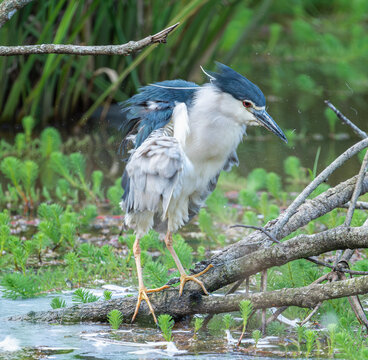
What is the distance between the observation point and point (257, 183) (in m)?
5.96

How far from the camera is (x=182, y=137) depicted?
12.0 feet

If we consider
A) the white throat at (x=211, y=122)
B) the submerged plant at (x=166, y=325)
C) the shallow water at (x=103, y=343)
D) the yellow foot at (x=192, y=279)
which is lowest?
the shallow water at (x=103, y=343)

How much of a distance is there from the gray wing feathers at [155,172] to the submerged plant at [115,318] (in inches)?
Answer: 22.9

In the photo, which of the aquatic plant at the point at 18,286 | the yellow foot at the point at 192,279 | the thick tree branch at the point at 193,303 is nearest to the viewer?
the thick tree branch at the point at 193,303

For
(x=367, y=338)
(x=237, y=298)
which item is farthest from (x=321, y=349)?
(x=237, y=298)

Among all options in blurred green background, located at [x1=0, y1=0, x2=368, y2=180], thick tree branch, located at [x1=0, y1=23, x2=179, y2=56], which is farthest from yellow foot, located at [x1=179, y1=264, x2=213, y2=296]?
blurred green background, located at [x1=0, y1=0, x2=368, y2=180]

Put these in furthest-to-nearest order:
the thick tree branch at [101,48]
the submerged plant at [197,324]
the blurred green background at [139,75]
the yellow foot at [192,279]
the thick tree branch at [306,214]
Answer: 1. the blurred green background at [139,75]
2. the thick tree branch at [306,214]
3. the yellow foot at [192,279]
4. the submerged plant at [197,324]
5. the thick tree branch at [101,48]

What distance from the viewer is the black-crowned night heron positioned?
3582 mm

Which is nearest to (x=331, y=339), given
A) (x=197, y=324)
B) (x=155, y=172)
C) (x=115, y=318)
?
(x=197, y=324)

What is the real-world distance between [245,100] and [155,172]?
0.62 metres

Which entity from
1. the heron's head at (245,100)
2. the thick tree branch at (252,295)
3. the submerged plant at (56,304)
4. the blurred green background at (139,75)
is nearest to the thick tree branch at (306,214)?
the thick tree branch at (252,295)

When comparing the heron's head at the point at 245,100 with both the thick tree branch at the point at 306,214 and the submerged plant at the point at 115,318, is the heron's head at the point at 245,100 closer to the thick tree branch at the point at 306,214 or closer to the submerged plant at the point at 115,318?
the thick tree branch at the point at 306,214

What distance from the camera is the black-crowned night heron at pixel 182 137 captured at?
11.8ft

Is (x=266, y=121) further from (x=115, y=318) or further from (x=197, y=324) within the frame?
(x=115, y=318)
